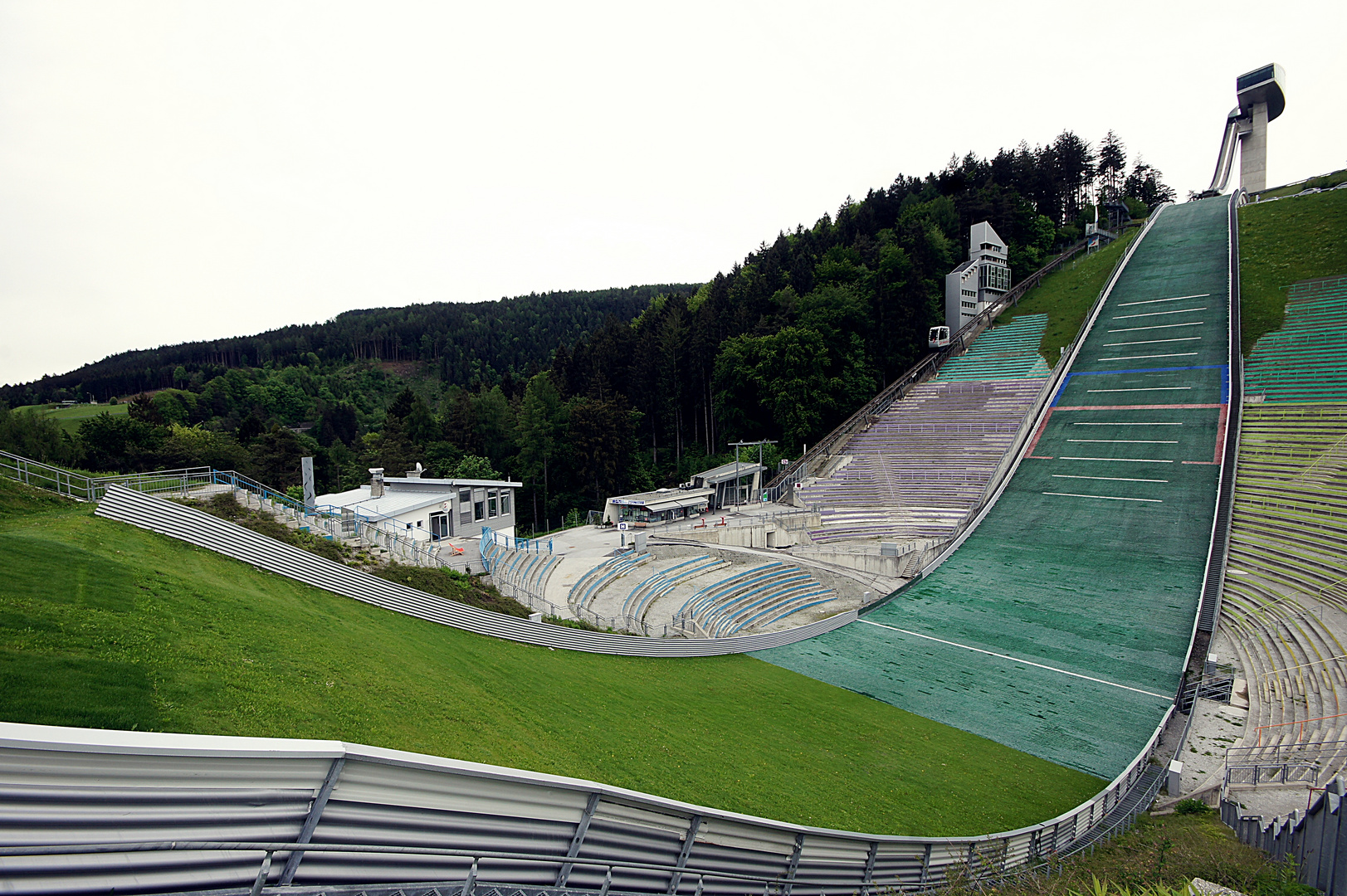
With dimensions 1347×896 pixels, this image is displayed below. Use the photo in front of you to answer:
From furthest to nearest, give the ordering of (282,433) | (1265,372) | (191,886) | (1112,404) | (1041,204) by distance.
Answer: (1041,204) → (282,433) → (1112,404) → (1265,372) → (191,886)

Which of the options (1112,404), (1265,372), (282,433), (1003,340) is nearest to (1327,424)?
(1265,372)

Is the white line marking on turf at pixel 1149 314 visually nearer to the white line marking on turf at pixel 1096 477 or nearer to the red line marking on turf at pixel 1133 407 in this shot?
the red line marking on turf at pixel 1133 407

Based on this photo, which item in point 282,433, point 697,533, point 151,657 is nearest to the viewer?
point 151,657

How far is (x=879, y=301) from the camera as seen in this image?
47281mm

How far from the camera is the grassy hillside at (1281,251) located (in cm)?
3772

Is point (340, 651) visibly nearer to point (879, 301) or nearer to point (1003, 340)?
point (879, 301)

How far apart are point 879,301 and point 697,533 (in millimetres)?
27863

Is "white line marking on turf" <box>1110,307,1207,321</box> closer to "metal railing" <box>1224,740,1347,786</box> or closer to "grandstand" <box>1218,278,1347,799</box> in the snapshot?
"grandstand" <box>1218,278,1347,799</box>

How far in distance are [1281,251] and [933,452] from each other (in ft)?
107

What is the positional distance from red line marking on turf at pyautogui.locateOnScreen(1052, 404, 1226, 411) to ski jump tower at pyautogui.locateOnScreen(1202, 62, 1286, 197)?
58583mm

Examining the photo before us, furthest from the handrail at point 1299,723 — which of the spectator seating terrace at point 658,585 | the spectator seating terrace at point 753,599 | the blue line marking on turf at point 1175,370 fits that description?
the blue line marking on turf at point 1175,370

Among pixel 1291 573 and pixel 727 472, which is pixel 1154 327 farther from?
pixel 727 472

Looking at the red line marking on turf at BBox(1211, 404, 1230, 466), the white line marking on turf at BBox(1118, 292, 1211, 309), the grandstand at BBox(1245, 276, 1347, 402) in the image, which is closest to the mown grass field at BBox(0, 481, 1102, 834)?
the red line marking on turf at BBox(1211, 404, 1230, 466)

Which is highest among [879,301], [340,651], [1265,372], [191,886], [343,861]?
[879,301]
